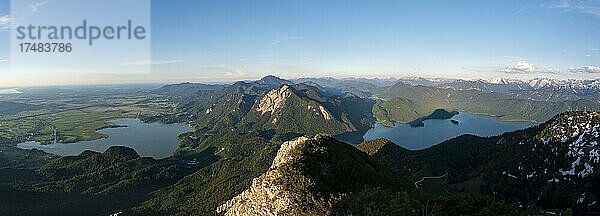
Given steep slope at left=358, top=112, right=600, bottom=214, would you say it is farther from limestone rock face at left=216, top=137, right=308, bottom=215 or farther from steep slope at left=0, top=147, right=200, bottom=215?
steep slope at left=0, top=147, right=200, bottom=215

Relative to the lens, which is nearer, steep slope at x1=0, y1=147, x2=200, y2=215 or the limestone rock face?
the limestone rock face

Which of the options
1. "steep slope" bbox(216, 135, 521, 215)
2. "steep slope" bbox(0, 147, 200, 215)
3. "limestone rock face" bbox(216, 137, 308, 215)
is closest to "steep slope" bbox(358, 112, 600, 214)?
"steep slope" bbox(216, 135, 521, 215)

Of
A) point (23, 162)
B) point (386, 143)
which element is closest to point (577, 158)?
point (386, 143)

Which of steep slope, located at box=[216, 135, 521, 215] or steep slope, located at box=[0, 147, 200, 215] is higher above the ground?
steep slope, located at box=[216, 135, 521, 215]

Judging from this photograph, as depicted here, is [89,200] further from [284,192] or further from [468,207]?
[468,207]

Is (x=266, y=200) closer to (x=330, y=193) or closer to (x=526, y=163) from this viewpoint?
(x=330, y=193)

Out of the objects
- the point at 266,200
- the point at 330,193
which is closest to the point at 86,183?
the point at 266,200

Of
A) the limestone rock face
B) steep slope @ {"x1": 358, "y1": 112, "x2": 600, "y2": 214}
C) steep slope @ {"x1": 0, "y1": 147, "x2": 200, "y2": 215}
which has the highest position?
the limestone rock face

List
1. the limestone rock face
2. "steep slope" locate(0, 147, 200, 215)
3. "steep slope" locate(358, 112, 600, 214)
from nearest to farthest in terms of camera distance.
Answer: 1. the limestone rock face
2. "steep slope" locate(358, 112, 600, 214)
3. "steep slope" locate(0, 147, 200, 215)
